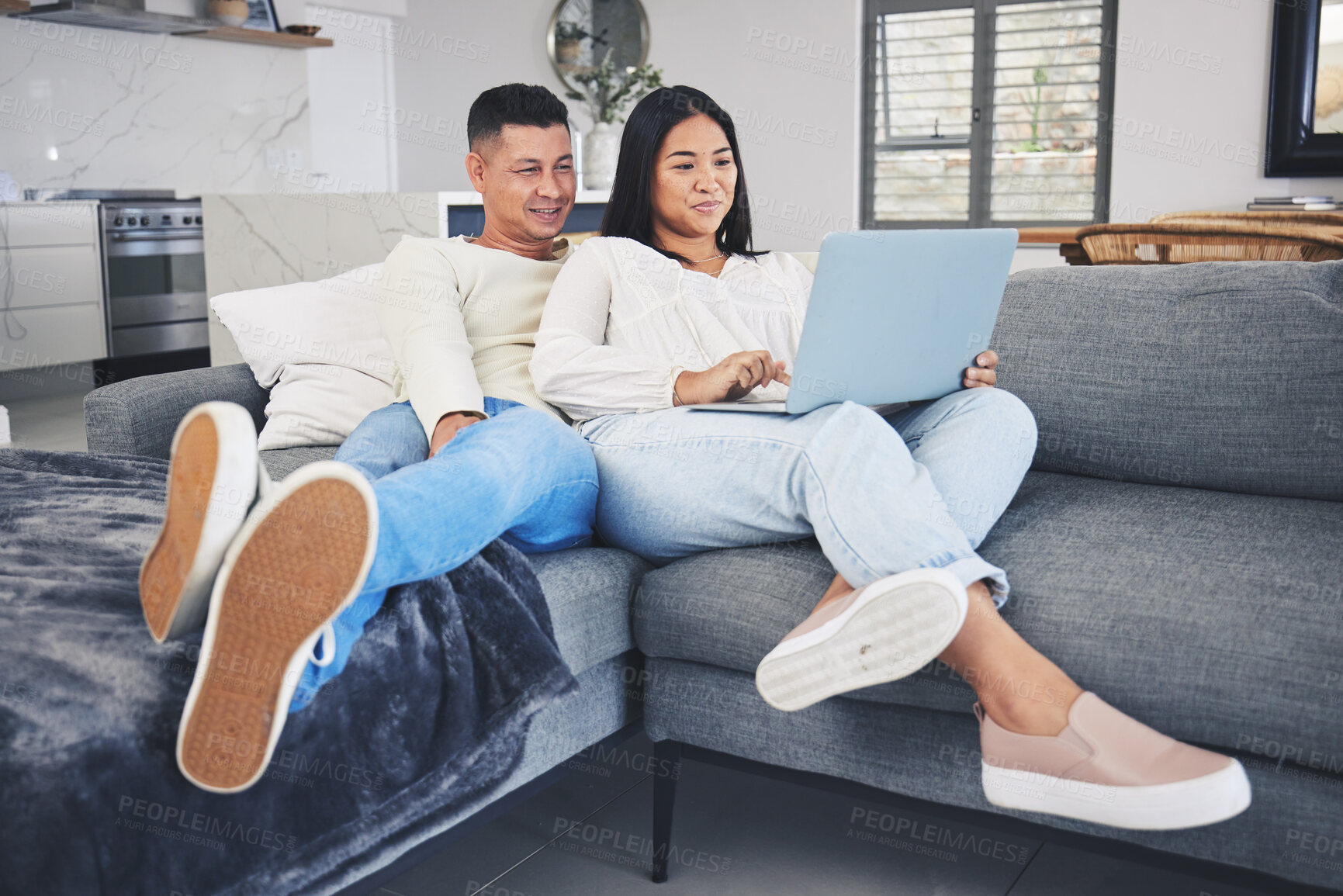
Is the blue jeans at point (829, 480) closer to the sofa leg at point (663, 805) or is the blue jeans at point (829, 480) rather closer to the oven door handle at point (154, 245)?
the sofa leg at point (663, 805)

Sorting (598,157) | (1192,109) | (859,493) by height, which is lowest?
(859,493)

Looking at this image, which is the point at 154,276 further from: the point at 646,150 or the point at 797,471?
the point at 797,471

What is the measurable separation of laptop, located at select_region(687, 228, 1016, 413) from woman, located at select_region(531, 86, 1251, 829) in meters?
0.06

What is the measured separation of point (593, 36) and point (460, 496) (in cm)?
551

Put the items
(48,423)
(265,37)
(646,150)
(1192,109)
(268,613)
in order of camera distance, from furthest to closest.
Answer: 1. (265,37)
2. (1192,109)
3. (48,423)
4. (646,150)
5. (268,613)

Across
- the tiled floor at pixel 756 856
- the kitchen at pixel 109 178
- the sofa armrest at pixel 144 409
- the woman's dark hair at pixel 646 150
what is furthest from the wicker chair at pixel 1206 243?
the kitchen at pixel 109 178

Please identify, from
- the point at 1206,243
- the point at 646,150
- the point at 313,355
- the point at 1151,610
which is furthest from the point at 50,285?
the point at 1151,610

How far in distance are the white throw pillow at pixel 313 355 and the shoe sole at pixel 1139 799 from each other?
135 centimetres

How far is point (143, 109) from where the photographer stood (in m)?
5.24

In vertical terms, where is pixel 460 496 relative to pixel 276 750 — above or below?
above

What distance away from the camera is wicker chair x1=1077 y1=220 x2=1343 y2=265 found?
194cm

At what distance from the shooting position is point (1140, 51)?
4699 mm

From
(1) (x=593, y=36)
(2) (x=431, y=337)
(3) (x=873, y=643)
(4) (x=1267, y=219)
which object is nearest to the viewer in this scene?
(3) (x=873, y=643)

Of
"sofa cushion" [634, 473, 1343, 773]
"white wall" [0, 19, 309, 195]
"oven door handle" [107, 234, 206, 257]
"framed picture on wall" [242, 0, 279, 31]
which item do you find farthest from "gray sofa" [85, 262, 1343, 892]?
"framed picture on wall" [242, 0, 279, 31]
